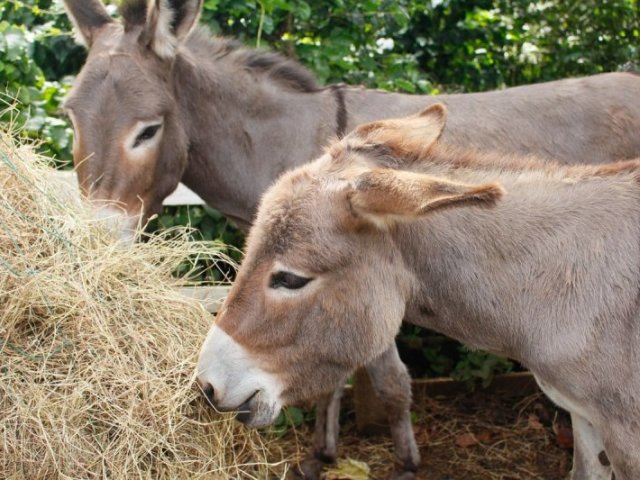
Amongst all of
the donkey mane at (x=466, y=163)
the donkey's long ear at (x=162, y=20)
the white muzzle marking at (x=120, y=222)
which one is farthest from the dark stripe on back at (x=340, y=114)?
the donkey mane at (x=466, y=163)

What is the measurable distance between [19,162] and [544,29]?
5.14 meters

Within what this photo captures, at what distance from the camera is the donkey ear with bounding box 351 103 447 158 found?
2.84 meters

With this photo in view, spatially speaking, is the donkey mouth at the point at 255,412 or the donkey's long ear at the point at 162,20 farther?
the donkey's long ear at the point at 162,20

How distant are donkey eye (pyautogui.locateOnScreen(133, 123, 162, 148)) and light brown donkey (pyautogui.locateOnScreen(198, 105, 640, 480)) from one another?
1397 mm

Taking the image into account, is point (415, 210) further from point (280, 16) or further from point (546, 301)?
point (280, 16)

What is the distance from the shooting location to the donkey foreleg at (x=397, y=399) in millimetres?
4066

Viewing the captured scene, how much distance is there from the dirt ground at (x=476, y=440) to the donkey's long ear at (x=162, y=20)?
2.14 meters

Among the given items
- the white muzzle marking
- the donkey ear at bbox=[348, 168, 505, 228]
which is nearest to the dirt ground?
the white muzzle marking

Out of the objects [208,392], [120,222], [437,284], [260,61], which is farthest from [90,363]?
[260,61]

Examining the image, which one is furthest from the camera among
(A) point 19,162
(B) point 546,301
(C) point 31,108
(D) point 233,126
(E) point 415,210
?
(C) point 31,108

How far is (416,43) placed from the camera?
6754 millimetres

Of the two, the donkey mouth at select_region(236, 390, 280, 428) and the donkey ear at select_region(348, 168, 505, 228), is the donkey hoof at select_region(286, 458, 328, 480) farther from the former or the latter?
the donkey ear at select_region(348, 168, 505, 228)

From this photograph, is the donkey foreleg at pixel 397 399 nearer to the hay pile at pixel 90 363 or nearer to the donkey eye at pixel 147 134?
the hay pile at pixel 90 363

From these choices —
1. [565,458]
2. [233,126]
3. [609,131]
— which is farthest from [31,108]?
[565,458]
